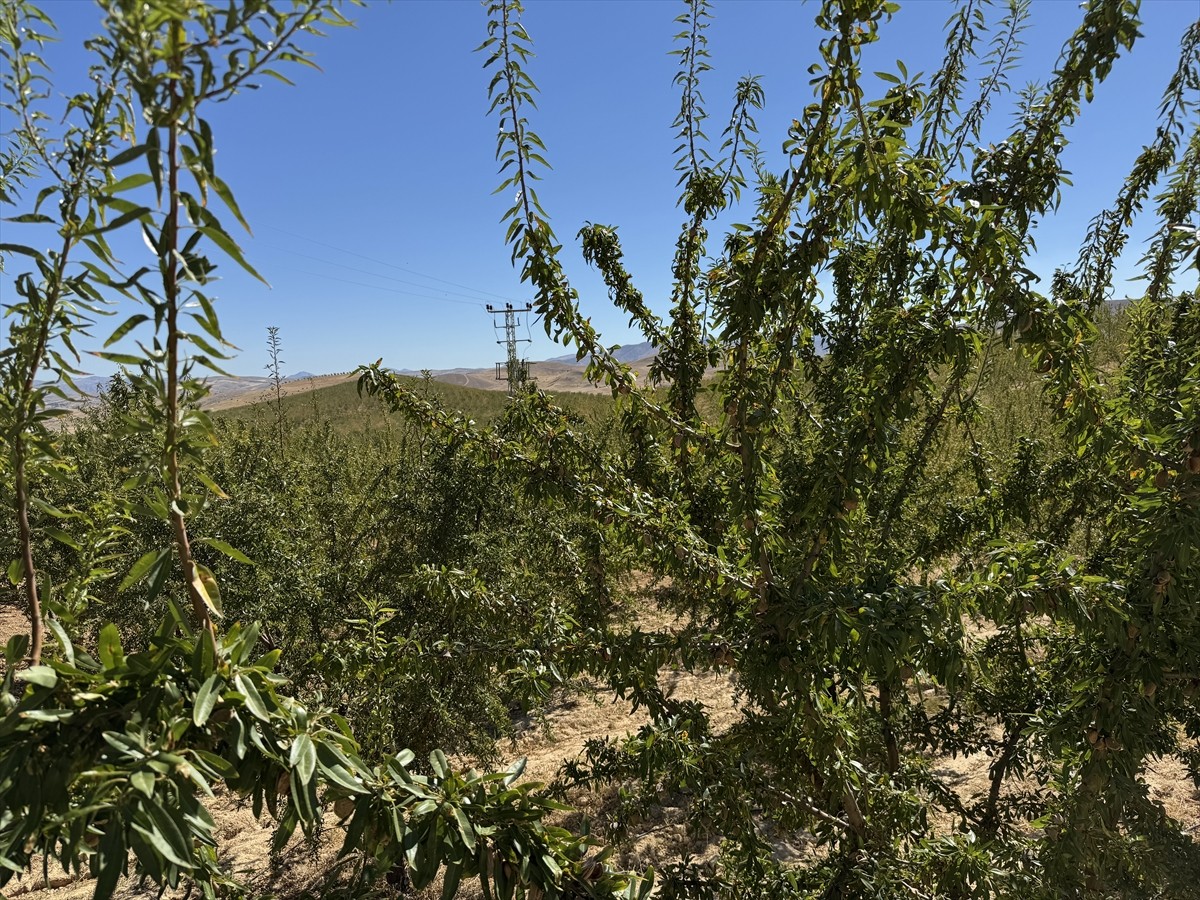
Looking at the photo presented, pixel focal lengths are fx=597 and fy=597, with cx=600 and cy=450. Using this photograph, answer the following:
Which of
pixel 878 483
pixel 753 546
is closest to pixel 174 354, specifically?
pixel 753 546

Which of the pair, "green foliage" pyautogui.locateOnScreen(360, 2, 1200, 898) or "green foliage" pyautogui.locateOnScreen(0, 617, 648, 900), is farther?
"green foliage" pyautogui.locateOnScreen(360, 2, 1200, 898)

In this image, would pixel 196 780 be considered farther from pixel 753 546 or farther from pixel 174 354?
pixel 753 546

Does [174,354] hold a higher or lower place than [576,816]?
higher

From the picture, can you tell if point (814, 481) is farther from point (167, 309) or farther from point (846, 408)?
point (167, 309)

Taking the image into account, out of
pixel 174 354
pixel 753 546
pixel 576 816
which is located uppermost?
pixel 174 354

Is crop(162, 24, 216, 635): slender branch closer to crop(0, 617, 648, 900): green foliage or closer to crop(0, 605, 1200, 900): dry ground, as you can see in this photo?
crop(0, 617, 648, 900): green foliage

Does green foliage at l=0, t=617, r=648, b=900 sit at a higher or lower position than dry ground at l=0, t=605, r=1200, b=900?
higher

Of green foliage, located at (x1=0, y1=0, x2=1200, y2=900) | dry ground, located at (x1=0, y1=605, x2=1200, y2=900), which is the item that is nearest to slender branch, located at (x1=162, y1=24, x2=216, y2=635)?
green foliage, located at (x1=0, y1=0, x2=1200, y2=900)

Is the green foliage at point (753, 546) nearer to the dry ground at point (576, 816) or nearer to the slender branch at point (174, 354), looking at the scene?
the slender branch at point (174, 354)

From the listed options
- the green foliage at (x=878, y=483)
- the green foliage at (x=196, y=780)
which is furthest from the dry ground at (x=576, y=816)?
the green foliage at (x=196, y=780)

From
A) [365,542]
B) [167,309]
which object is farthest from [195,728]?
[365,542]

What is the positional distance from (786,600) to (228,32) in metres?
1.85

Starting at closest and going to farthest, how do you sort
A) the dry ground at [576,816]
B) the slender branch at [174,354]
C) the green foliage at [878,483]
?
the slender branch at [174,354]
the green foliage at [878,483]
the dry ground at [576,816]

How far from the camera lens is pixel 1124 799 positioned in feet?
6.03
